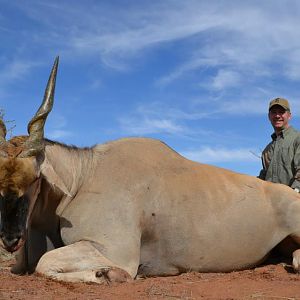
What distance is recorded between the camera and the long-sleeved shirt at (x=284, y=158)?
8.26m

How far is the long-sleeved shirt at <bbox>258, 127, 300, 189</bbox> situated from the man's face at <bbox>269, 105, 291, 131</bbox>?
11cm

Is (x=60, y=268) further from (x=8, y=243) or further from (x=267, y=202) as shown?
(x=267, y=202)

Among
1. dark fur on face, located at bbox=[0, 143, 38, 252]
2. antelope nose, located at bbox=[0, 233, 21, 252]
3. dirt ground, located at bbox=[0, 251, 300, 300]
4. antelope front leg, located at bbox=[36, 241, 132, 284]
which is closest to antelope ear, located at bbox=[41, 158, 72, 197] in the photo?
dark fur on face, located at bbox=[0, 143, 38, 252]

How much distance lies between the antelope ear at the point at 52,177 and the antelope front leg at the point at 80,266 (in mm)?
625

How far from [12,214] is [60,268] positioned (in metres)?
0.64

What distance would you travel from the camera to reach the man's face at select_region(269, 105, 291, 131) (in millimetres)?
8641

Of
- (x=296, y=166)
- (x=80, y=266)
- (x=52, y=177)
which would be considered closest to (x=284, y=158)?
(x=296, y=166)

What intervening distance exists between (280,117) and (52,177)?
4302mm

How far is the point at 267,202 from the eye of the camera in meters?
6.40

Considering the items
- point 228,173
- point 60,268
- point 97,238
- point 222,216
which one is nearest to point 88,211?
point 97,238

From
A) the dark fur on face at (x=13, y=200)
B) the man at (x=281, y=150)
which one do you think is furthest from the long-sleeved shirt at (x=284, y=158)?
the dark fur on face at (x=13, y=200)

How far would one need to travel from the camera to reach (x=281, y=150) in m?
8.44

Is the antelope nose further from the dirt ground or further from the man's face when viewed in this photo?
the man's face

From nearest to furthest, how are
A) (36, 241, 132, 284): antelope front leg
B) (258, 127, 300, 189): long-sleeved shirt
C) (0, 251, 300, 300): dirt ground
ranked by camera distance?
1. (0, 251, 300, 300): dirt ground
2. (36, 241, 132, 284): antelope front leg
3. (258, 127, 300, 189): long-sleeved shirt
